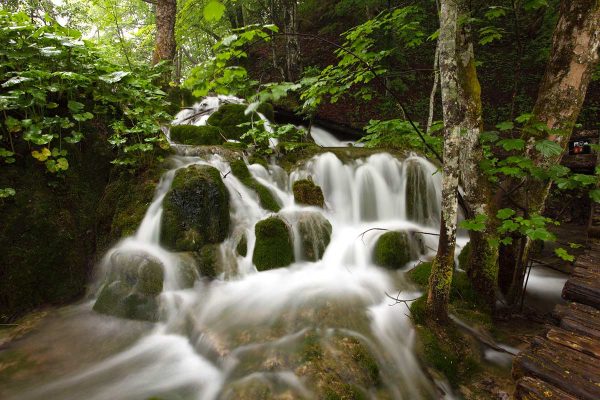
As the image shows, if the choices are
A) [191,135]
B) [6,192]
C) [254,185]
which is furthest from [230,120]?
[6,192]

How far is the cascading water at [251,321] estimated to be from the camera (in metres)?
2.79

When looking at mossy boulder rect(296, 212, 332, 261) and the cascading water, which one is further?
mossy boulder rect(296, 212, 332, 261)

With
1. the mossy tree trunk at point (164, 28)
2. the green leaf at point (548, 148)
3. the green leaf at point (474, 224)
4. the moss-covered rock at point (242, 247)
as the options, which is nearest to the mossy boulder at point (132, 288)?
the moss-covered rock at point (242, 247)

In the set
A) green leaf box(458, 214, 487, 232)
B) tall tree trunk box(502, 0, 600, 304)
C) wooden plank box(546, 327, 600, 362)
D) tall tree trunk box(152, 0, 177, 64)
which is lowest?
wooden plank box(546, 327, 600, 362)

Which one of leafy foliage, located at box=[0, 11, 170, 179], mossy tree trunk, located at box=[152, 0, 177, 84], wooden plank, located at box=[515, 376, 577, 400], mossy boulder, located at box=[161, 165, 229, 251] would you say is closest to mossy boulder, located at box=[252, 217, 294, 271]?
mossy boulder, located at box=[161, 165, 229, 251]

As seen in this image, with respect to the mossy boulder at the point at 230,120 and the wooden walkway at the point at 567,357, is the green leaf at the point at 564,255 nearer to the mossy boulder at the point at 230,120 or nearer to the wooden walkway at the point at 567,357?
the wooden walkway at the point at 567,357

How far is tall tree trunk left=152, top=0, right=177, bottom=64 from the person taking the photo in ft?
27.6

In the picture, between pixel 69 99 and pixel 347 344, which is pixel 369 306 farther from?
pixel 69 99

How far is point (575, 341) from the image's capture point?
6.64 ft

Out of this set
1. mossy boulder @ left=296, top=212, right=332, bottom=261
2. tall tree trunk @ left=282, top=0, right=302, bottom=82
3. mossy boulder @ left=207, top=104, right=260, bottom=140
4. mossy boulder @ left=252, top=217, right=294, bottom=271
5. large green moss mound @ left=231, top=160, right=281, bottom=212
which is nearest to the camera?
mossy boulder @ left=252, top=217, right=294, bottom=271

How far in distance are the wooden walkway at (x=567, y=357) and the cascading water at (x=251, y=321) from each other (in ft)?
3.59

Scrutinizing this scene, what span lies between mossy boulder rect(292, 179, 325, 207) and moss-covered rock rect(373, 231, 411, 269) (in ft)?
5.16

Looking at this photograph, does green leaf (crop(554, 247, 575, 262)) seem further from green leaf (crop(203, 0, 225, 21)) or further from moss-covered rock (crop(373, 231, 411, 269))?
green leaf (crop(203, 0, 225, 21))

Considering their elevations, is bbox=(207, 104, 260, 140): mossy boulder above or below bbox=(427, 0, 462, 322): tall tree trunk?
above
